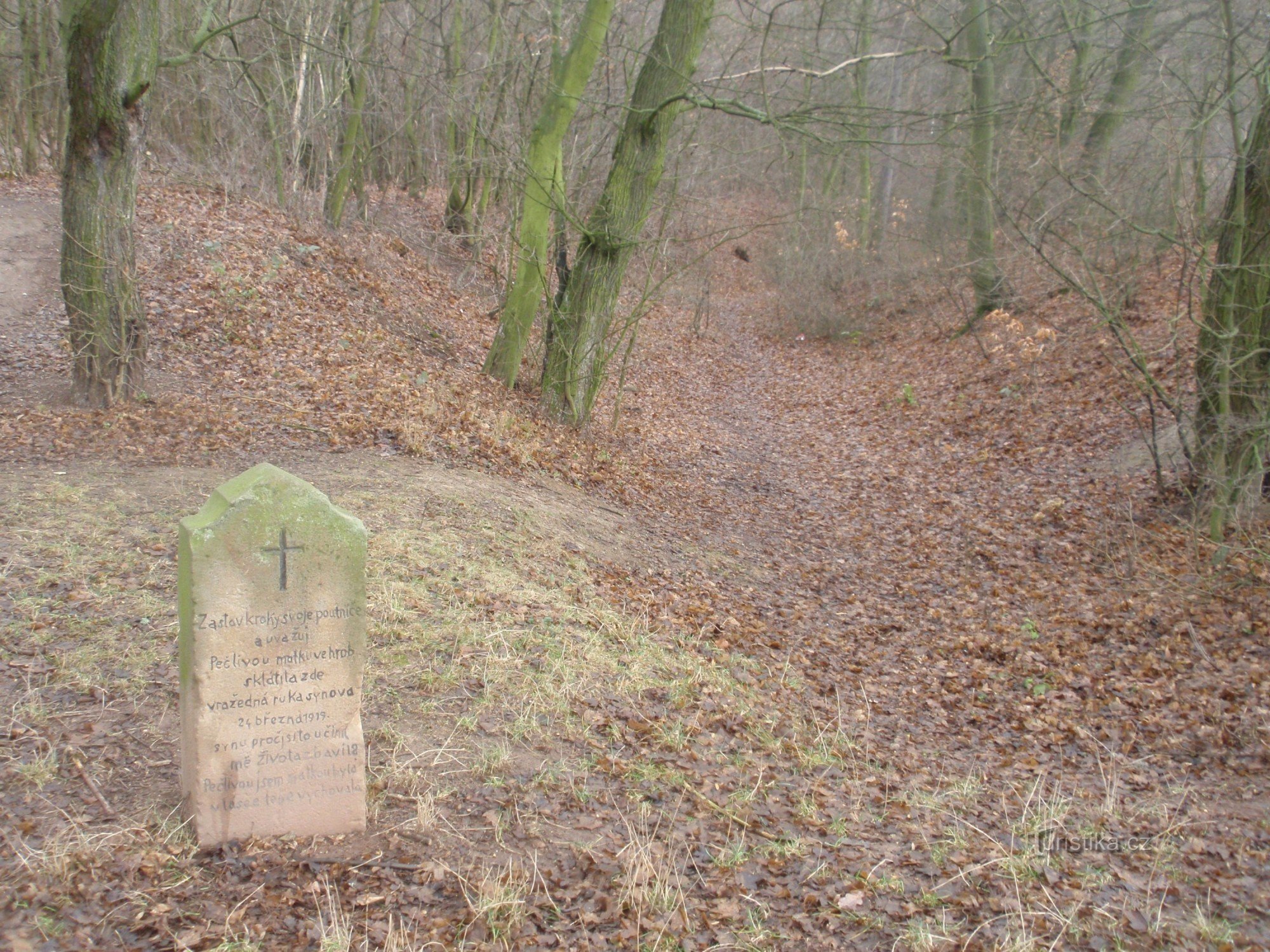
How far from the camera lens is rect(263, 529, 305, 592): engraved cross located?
350cm

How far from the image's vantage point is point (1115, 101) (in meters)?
15.3

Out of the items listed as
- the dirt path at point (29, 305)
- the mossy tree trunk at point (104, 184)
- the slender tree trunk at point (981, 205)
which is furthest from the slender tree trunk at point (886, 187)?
the mossy tree trunk at point (104, 184)

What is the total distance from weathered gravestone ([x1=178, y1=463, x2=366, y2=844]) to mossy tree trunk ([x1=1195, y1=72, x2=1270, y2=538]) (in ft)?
23.9

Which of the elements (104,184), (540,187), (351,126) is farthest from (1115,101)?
(104,184)

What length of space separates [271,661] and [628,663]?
2.80 m

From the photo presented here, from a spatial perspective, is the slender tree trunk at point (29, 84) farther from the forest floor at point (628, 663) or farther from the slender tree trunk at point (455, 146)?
the slender tree trunk at point (455, 146)

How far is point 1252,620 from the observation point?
6.78 meters

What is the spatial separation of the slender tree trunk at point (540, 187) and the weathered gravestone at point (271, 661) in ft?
26.9

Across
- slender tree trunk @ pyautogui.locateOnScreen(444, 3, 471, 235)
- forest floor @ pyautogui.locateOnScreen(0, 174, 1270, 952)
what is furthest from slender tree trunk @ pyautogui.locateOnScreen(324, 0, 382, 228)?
forest floor @ pyautogui.locateOnScreen(0, 174, 1270, 952)

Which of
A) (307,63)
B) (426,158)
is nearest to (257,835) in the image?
(307,63)

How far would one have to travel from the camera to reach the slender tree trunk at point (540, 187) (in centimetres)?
1132

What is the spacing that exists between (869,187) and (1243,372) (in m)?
20.2

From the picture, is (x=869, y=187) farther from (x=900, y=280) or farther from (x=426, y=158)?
(x=426, y=158)

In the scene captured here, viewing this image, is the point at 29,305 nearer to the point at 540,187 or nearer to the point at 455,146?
the point at 540,187
